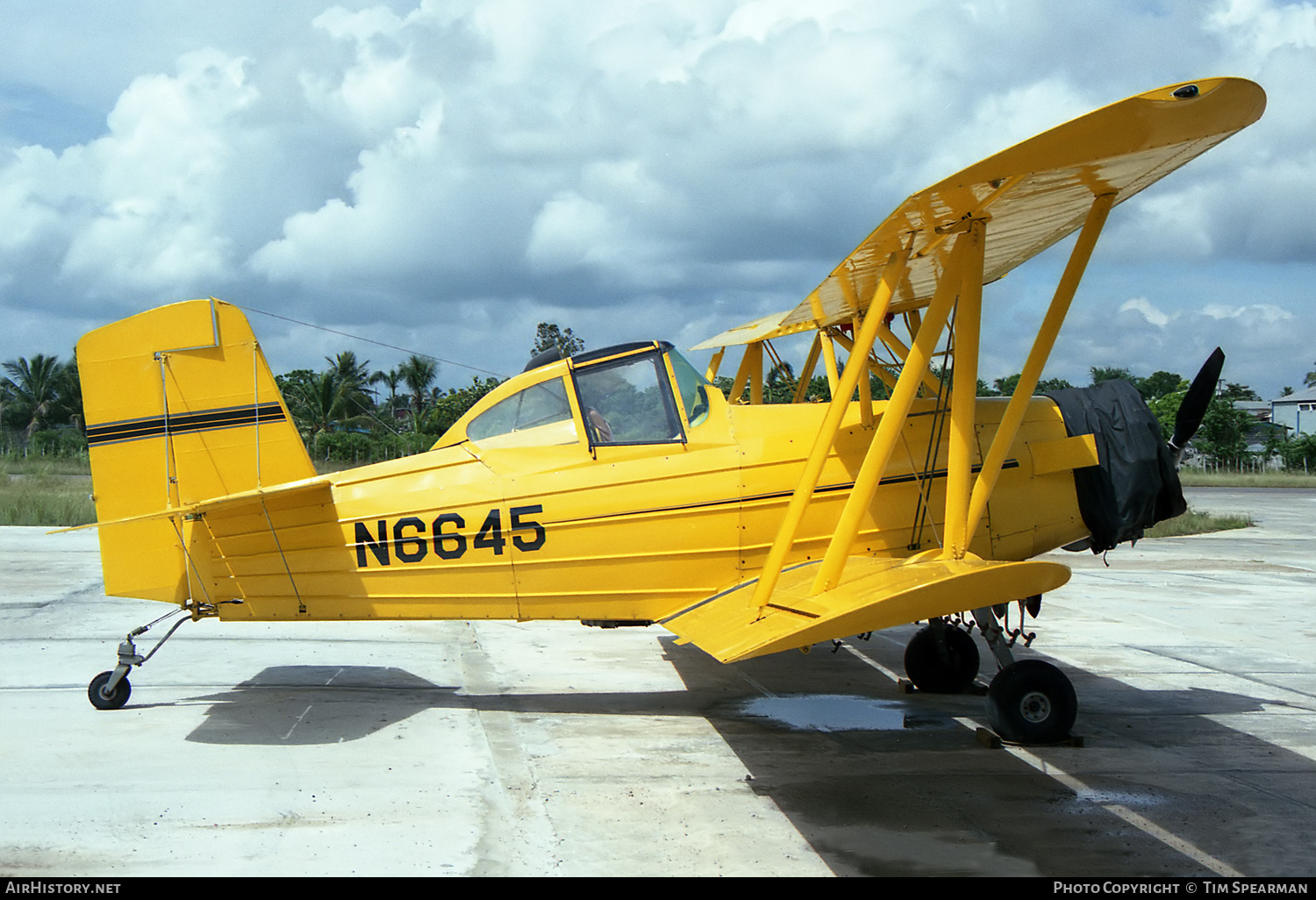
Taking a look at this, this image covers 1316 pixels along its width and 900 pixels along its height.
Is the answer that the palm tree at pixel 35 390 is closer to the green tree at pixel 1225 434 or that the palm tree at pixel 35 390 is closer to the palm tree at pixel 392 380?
the palm tree at pixel 392 380

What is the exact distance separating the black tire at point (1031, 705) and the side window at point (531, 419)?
3.13 meters

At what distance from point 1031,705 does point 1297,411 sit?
108697 millimetres

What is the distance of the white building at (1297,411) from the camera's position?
307ft

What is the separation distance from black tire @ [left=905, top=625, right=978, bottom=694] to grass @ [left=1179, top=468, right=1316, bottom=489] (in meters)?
37.9

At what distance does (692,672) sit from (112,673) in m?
4.33

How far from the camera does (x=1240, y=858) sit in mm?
4383

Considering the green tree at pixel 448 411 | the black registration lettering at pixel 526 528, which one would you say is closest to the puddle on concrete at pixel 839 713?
the black registration lettering at pixel 526 528

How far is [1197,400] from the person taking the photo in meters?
6.36

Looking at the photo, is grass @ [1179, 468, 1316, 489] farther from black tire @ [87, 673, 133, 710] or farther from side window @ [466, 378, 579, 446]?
black tire @ [87, 673, 133, 710]

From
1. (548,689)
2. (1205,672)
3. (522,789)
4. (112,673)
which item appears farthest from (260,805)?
(1205,672)

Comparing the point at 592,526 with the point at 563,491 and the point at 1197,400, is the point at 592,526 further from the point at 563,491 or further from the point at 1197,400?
the point at 1197,400

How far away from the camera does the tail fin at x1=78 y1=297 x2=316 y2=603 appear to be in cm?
647
